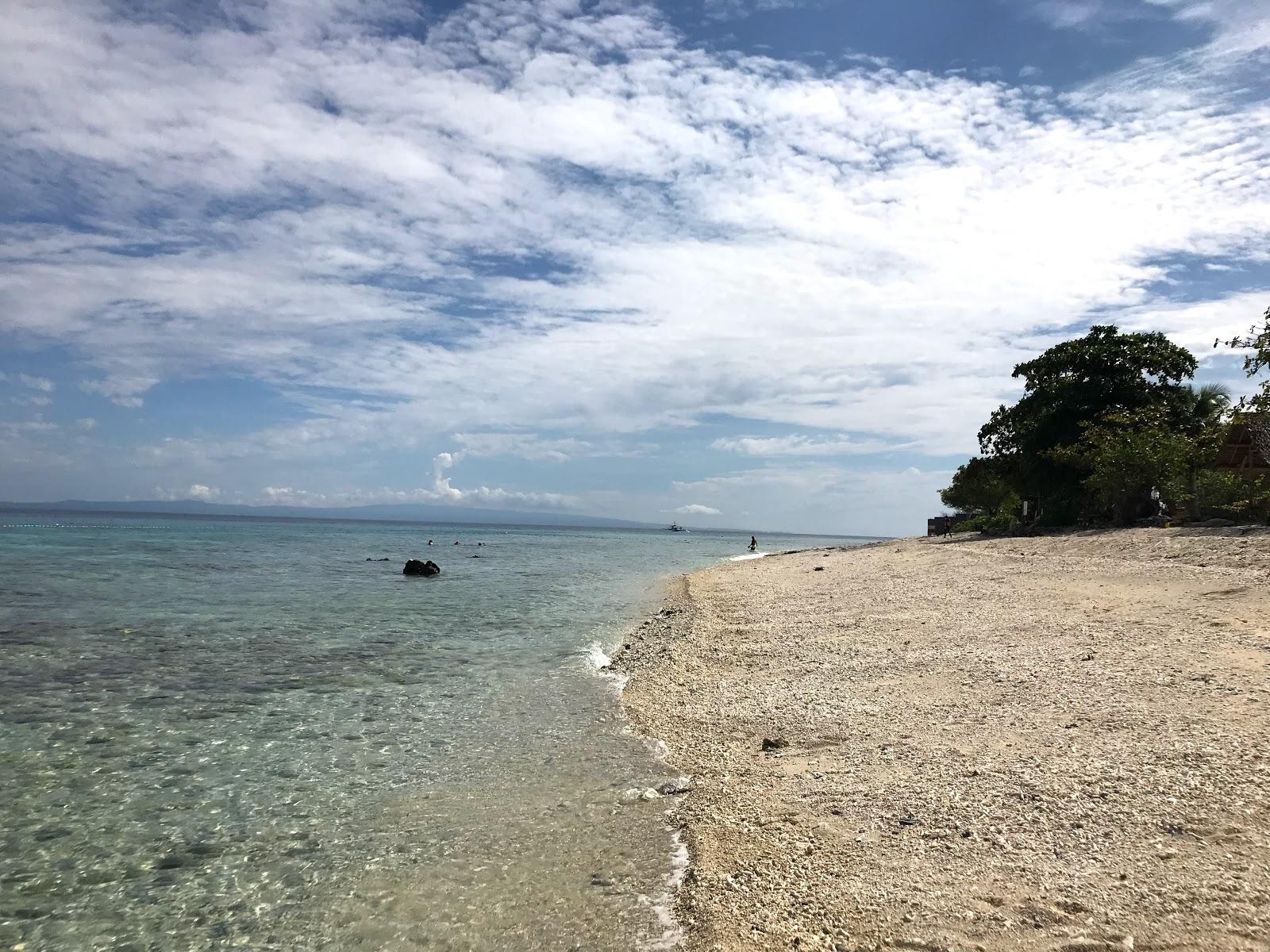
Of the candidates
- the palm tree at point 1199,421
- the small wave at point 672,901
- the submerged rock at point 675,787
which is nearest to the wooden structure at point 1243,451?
the palm tree at point 1199,421

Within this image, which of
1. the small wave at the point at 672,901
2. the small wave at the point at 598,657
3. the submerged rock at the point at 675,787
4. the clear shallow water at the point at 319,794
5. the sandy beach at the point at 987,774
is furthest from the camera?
the small wave at the point at 598,657

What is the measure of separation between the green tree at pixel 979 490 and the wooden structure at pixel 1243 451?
34.8 feet

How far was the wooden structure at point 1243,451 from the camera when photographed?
1025 inches

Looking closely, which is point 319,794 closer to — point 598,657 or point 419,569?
point 598,657

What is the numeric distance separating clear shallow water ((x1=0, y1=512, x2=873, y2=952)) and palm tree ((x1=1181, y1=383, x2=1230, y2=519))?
25.8 meters

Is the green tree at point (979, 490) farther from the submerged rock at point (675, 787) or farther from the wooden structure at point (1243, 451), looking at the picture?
the submerged rock at point (675, 787)

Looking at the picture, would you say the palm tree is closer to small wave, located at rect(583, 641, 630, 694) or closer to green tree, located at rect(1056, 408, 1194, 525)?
green tree, located at rect(1056, 408, 1194, 525)

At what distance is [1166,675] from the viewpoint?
906cm

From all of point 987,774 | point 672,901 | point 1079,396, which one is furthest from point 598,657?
point 1079,396

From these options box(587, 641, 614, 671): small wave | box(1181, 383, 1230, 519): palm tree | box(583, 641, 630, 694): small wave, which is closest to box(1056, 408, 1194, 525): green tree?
box(1181, 383, 1230, 519): palm tree

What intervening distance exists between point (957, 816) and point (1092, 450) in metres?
35.3

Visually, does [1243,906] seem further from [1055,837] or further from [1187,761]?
[1187,761]

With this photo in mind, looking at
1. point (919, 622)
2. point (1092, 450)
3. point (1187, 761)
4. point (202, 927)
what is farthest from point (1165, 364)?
point (202, 927)

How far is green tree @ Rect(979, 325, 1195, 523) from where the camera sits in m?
40.0
